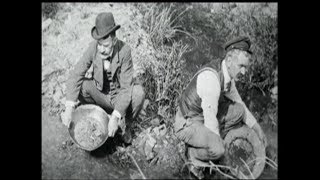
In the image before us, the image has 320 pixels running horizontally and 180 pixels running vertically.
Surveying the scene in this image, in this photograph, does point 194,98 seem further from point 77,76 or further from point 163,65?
point 77,76

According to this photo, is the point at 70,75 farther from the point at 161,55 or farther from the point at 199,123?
the point at 199,123

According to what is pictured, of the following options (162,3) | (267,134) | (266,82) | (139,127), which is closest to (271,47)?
(266,82)

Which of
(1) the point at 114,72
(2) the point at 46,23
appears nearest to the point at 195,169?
(1) the point at 114,72

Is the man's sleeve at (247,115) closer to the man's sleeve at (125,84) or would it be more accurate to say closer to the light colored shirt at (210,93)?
the light colored shirt at (210,93)

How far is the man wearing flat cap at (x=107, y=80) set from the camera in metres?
3.93

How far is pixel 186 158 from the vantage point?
4020mm

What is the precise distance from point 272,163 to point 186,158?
735 millimetres

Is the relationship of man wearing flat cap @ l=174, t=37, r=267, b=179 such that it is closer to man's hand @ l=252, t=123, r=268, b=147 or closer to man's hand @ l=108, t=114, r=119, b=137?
man's hand @ l=252, t=123, r=268, b=147

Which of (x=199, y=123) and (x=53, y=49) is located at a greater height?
(x=53, y=49)

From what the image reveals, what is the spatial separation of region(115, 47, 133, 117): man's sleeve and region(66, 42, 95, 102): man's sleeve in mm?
291

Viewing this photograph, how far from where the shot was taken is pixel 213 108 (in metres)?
3.82

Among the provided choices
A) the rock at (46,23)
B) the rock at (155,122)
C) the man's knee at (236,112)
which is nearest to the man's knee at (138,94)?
the rock at (155,122)

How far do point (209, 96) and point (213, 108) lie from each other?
0.10 m

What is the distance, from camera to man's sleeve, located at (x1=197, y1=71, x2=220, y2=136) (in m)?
3.79
